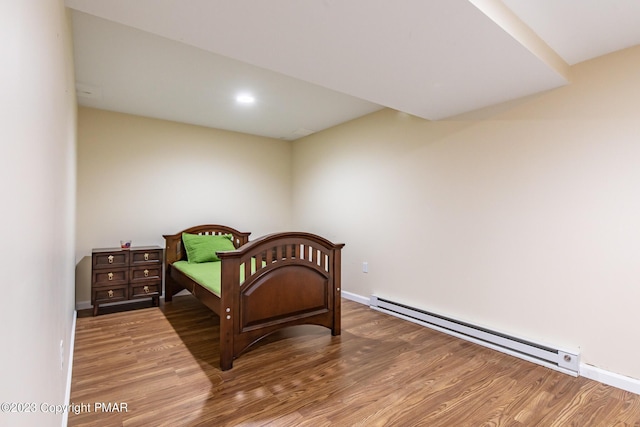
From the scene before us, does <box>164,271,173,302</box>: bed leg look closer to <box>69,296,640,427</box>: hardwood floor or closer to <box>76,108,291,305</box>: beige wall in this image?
<box>76,108,291,305</box>: beige wall

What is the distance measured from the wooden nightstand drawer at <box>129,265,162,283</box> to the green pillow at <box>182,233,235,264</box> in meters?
0.38

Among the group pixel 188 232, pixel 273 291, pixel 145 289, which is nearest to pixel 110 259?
pixel 145 289

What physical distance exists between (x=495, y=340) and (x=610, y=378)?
725 mm

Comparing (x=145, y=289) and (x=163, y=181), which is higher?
(x=163, y=181)

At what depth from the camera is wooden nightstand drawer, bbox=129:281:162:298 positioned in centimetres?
373

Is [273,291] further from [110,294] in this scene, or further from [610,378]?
[610,378]

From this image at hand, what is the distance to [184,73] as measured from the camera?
2848mm

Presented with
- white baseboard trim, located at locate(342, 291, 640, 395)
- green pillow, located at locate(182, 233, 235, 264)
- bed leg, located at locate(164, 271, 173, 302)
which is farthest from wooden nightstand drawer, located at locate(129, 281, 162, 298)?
white baseboard trim, located at locate(342, 291, 640, 395)

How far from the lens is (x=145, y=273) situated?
3.79 metres

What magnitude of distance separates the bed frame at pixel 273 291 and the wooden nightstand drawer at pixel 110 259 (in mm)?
1047

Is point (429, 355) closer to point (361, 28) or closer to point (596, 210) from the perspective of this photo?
point (596, 210)

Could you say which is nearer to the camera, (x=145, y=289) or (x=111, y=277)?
(x=111, y=277)

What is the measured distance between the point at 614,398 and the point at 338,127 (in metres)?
3.80

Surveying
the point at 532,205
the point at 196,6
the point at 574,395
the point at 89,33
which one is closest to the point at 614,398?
→ the point at 574,395
